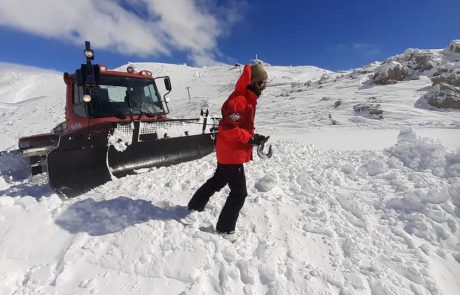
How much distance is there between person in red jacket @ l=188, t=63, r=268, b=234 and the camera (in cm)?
352

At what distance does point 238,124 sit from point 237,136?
152 millimetres

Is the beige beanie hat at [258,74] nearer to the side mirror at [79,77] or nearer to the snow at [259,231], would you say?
Result: the snow at [259,231]

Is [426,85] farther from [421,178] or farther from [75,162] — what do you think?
[75,162]

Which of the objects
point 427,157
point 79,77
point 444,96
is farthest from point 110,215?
point 444,96

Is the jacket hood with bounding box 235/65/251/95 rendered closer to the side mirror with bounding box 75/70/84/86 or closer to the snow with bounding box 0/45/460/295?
the snow with bounding box 0/45/460/295

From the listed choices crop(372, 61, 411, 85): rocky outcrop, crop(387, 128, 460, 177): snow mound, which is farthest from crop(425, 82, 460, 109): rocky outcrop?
crop(387, 128, 460, 177): snow mound

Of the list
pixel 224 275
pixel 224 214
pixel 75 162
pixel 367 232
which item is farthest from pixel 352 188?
pixel 75 162

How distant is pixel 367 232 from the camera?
4.04 m

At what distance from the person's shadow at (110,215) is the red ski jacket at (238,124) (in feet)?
3.35

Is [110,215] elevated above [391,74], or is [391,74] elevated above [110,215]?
[391,74]

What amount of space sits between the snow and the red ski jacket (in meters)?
0.87

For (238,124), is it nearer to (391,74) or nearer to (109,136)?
(109,136)

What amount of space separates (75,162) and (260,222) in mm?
2792

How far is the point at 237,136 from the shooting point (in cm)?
348
